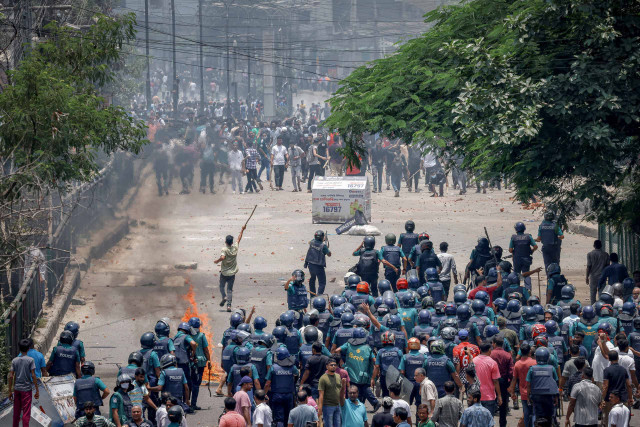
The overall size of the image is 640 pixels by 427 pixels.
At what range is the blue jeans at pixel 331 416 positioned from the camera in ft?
38.6

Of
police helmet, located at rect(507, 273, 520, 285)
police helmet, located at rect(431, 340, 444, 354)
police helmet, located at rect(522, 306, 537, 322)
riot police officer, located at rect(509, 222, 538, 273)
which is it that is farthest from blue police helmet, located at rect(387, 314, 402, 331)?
riot police officer, located at rect(509, 222, 538, 273)

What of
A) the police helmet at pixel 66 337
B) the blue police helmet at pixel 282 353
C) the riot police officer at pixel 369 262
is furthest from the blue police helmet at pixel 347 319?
the riot police officer at pixel 369 262

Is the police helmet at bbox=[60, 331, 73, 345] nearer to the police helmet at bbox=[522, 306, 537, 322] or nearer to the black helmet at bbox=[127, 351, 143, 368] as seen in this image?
the black helmet at bbox=[127, 351, 143, 368]

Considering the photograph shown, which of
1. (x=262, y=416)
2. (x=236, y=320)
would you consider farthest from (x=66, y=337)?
(x=262, y=416)

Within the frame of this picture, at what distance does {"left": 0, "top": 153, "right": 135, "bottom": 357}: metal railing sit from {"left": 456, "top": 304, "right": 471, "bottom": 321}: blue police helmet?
225 inches

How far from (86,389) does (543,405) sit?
5.65 m

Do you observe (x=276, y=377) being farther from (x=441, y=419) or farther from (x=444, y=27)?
(x=444, y=27)

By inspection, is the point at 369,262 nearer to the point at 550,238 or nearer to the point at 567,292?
the point at 550,238

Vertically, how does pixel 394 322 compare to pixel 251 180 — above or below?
below

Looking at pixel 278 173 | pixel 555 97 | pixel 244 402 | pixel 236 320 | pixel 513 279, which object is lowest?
pixel 244 402

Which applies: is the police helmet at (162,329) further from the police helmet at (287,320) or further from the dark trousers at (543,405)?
the dark trousers at (543,405)

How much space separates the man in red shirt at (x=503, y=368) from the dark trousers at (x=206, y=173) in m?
20.7

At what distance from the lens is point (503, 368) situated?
12.5 meters

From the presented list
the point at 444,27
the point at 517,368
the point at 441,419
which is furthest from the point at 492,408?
the point at 444,27
